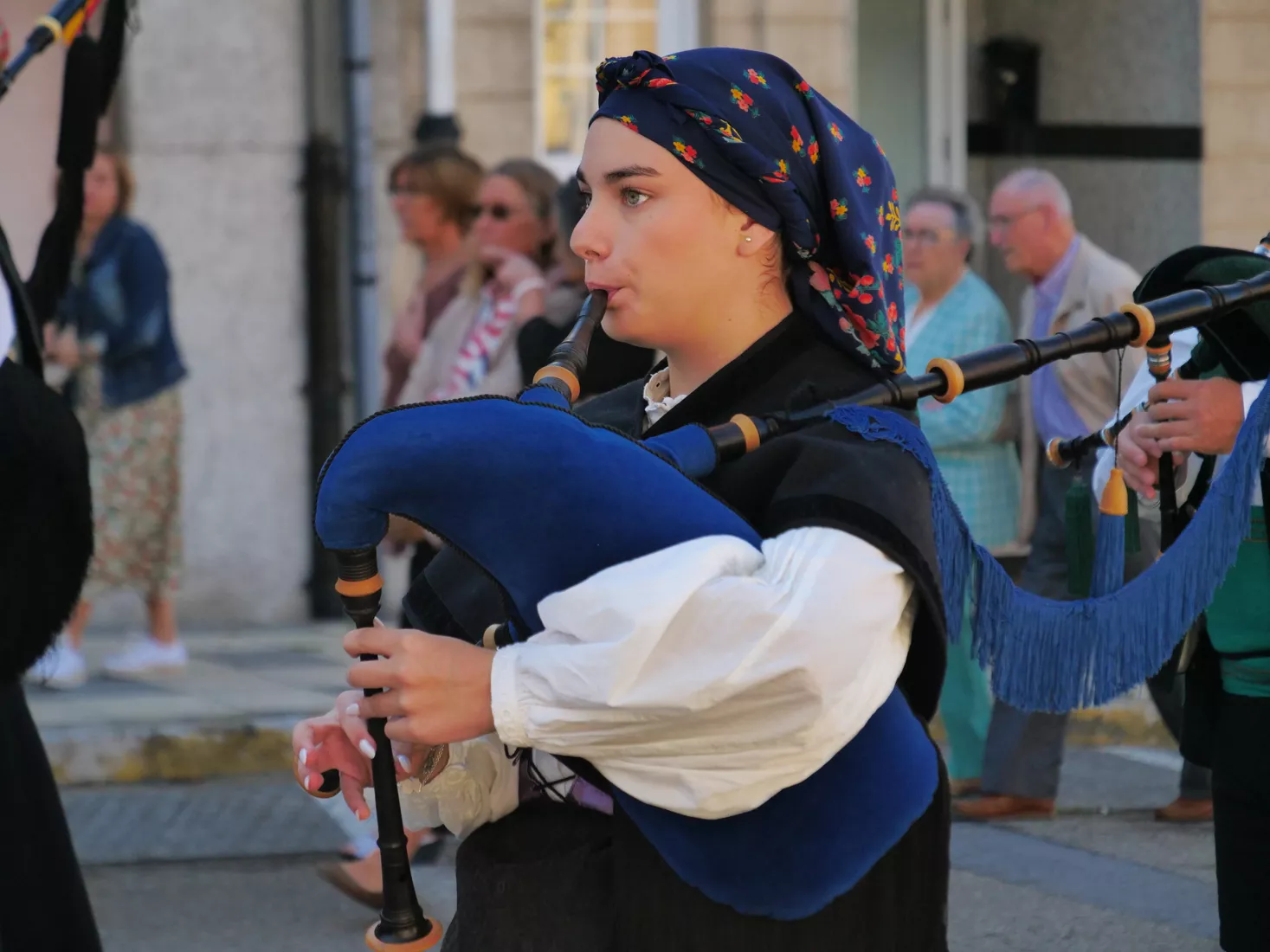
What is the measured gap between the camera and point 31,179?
9.11 m

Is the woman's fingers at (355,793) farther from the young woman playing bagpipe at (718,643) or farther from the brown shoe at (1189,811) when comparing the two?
the brown shoe at (1189,811)

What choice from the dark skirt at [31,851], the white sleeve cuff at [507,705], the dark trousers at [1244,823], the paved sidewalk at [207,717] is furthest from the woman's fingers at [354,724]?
the paved sidewalk at [207,717]

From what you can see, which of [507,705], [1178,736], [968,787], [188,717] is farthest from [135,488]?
[507,705]

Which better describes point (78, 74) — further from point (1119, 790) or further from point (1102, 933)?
point (1119, 790)

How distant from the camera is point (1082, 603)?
2.62 metres

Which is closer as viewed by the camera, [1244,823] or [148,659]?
[1244,823]

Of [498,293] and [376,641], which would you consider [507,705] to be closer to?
[376,641]

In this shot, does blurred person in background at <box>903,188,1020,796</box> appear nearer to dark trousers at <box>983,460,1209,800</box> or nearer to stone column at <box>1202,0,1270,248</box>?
dark trousers at <box>983,460,1209,800</box>

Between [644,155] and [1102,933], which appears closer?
[644,155]

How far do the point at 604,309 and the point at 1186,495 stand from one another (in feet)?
5.11

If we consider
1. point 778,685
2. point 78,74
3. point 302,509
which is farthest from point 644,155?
point 302,509

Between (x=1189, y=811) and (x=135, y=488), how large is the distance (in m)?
3.99

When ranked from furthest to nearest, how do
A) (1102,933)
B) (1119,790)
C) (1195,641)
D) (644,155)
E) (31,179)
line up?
(31,179)
(1119,790)
(1102,933)
(1195,641)
(644,155)

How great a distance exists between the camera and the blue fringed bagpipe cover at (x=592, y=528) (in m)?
1.99
